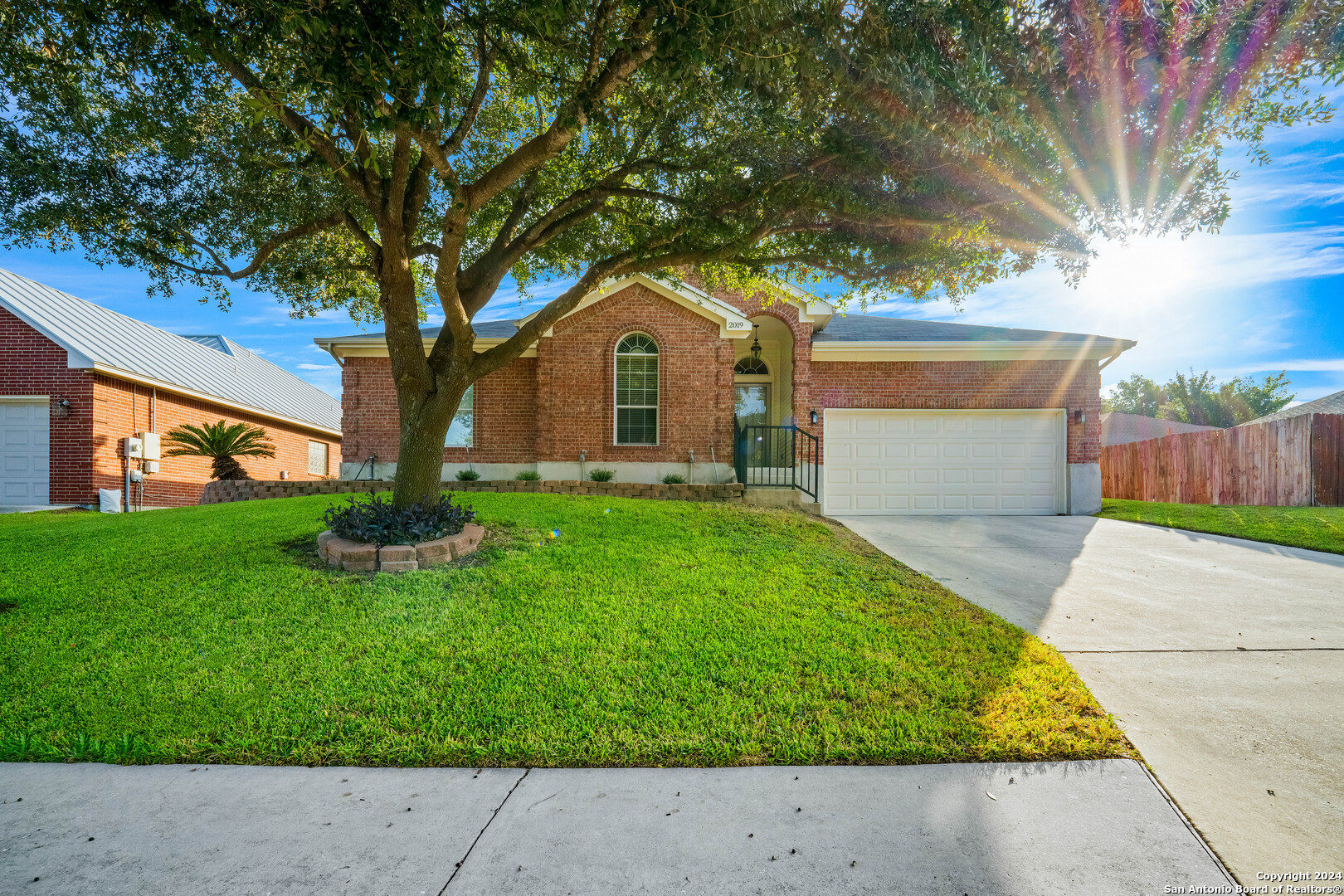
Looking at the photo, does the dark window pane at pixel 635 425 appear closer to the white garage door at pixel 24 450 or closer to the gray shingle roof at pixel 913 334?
the gray shingle roof at pixel 913 334

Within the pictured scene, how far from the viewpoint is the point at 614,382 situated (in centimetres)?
1245

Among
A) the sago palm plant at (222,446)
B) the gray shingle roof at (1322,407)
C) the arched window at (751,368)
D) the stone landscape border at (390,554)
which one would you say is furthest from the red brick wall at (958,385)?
the gray shingle roof at (1322,407)

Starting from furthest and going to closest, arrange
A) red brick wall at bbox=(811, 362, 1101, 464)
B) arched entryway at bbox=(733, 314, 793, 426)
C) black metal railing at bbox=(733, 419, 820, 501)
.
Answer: arched entryway at bbox=(733, 314, 793, 426), red brick wall at bbox=(811, 362, 1101, 464), black metal railing at bbox=(733, 419, 820, 501)

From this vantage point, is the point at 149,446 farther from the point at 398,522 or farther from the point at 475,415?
the point at 398,522

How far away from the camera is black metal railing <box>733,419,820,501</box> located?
11.3 m

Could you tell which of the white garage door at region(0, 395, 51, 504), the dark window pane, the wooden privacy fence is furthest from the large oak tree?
the wooden privacy fence

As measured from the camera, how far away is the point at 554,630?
426 centimetres

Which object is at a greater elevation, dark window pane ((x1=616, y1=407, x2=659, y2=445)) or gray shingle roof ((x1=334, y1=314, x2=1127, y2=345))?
gray shingle roof ((x1=334, y1=314, x2=1127, y2=345))

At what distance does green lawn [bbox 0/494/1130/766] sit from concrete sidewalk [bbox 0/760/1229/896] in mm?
174

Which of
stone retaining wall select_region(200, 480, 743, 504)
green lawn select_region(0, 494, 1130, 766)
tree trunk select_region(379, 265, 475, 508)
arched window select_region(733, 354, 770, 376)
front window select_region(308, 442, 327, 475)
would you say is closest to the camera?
green lawn select_region(0, 494, 1130, 766)

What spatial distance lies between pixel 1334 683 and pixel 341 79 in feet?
24.4

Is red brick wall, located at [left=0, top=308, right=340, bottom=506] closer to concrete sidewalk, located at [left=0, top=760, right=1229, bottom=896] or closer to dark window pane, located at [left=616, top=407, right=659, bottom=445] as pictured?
dark window pane, located at [left=616, top=407, right=659, bottom=445]

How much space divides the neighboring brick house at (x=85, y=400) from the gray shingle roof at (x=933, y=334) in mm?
14715

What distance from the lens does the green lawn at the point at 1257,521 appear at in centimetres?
823
